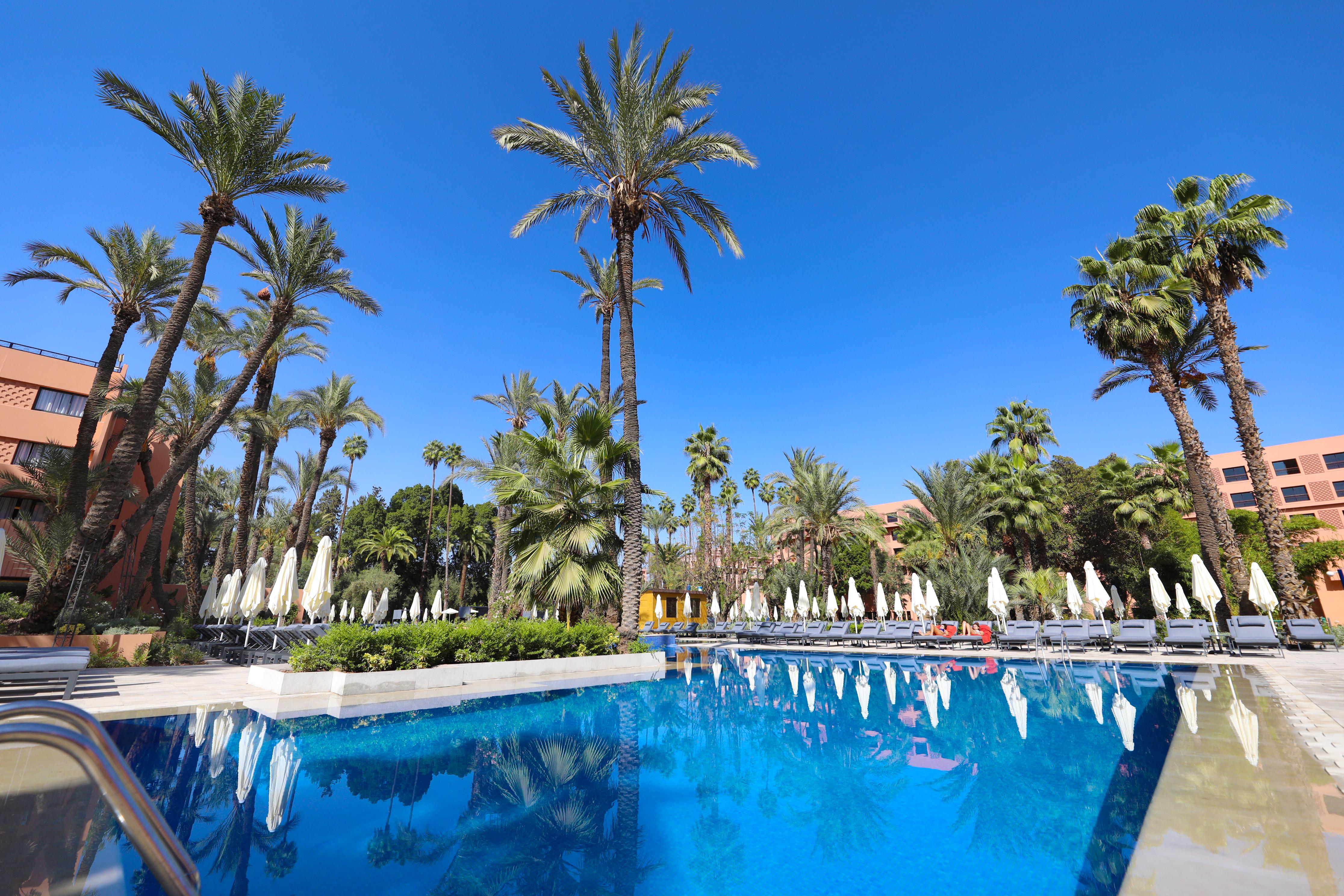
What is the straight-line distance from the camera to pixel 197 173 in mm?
14297

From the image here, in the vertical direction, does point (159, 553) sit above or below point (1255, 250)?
below

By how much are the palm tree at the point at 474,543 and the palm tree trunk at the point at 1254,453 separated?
45449 millimetres

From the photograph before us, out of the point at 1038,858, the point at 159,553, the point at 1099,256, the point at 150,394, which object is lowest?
the point at 1038,858

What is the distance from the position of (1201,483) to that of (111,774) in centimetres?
2592

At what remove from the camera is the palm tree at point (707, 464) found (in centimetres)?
4034

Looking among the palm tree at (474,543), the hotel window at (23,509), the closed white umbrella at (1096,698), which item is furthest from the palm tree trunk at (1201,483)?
the palm tree at (474,543)

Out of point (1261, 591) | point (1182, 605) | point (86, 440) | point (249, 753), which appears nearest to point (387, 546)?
point (86, 440)

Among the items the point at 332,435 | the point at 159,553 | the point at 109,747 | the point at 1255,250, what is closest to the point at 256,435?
the point at 159,553

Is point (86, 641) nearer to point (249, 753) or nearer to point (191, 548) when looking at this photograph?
point (191, 548)

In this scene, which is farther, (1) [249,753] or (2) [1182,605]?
(2) [1182,605]

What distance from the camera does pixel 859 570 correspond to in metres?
46.5

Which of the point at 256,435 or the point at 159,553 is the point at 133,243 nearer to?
the point at 256,435

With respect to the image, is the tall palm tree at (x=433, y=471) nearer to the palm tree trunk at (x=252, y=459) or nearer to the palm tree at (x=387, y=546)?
the palm tree at (x=387, y=546)

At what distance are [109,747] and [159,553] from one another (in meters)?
24.5
